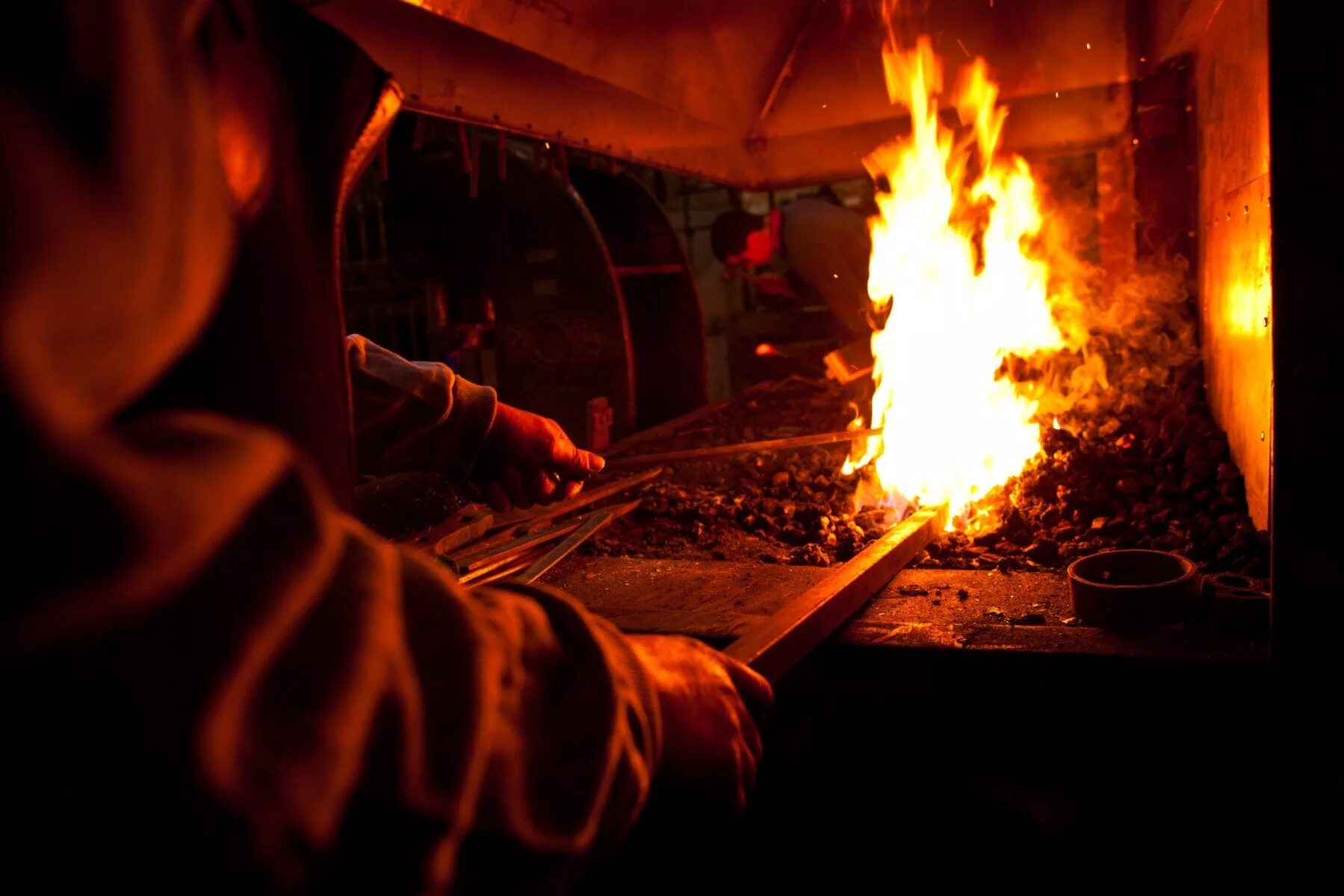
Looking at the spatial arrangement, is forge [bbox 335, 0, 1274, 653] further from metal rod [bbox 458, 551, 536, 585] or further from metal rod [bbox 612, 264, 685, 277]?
metal rod [bbox 458, 551, 536, 585]

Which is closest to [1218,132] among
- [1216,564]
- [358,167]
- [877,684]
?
[1216,564]

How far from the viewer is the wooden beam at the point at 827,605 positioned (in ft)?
5.98

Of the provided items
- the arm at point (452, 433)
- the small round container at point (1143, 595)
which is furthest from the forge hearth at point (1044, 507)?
the arm at point (452, 433)

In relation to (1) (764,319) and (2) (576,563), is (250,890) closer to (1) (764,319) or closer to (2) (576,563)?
(2) (576,563)

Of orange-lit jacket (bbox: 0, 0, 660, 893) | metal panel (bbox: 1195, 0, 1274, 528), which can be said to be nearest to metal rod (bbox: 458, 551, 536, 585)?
orange-lit jacket (bbox: 0, 0, 660, 893)

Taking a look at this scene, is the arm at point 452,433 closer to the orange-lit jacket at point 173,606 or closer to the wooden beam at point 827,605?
the wooden beam at point 827,605

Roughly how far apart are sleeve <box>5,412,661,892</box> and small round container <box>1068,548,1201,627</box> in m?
1.72

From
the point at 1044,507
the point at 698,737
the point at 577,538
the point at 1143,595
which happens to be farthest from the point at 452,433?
the point at 1044,507

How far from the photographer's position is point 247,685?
2.19 ft

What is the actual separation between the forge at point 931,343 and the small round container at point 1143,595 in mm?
38

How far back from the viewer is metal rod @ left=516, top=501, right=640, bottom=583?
291 cm

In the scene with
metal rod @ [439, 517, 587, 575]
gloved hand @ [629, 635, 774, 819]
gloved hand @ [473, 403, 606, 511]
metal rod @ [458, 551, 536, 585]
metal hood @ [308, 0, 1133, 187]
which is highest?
metal hood @ [308, 0, 1133, 187]

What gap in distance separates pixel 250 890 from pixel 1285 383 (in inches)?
70.0

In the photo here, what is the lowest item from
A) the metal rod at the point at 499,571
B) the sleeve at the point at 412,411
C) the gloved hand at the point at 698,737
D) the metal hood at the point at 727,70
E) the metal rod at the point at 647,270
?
the metal rod at the point at 499,571
